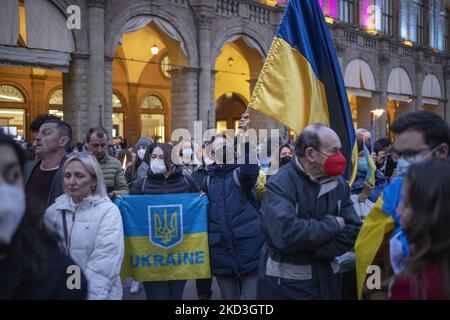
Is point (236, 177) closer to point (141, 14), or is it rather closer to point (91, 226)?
point (91, 226)

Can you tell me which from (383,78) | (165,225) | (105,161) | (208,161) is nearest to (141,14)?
(105,161)

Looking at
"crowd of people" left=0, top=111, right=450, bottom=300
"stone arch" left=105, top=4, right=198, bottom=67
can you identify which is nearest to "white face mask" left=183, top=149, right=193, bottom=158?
"crowd of people" left=0, top=111, right=450, bottom=300

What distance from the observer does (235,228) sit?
4.89 m

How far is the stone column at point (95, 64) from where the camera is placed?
51.9 ft

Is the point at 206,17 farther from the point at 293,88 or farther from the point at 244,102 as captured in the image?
the point at 293,88

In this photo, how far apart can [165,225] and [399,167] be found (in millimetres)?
2760

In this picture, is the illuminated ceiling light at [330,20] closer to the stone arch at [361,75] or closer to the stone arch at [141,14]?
the stone arch at [361,75]

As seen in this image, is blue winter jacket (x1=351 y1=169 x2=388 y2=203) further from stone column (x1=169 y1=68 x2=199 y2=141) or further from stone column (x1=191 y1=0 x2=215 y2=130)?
stone column (x1=191 y1=0 x2=215 y2=130)

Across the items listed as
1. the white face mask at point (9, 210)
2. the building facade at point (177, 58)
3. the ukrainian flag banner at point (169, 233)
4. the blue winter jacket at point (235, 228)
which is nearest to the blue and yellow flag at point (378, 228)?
the blue winter jacket at point (235, 228)

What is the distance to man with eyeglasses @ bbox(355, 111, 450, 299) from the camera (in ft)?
→ 10.6
